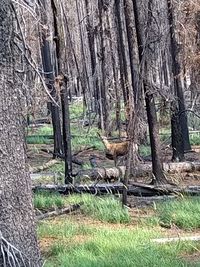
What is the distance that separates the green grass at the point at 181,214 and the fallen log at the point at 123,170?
3.70m

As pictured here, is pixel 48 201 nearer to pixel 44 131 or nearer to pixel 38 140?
pixel 38 140

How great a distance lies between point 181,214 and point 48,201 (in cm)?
285

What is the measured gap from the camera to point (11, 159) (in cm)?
459

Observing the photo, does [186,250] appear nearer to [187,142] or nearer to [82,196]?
[82,196]

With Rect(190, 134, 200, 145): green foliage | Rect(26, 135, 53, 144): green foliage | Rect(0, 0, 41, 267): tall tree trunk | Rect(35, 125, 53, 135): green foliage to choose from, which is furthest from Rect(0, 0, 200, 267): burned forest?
Rect(35, 125, 53, 135): green foliage

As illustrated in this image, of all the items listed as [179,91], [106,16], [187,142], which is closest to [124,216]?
[179,91]

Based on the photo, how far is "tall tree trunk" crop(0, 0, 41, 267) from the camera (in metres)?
4.54

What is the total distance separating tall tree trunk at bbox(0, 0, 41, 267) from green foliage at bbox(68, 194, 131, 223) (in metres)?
3.70

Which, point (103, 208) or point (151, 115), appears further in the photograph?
point (151, 115)

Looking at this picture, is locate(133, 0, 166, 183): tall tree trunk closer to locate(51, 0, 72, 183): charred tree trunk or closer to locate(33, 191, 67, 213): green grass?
locate(51, 0, 72, 183): charred tree trunk

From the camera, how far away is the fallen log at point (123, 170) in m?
12.6

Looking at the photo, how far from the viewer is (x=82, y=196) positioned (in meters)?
10.1

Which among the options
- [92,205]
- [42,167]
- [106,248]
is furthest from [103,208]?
[42,167]

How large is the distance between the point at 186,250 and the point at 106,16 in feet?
64.6
